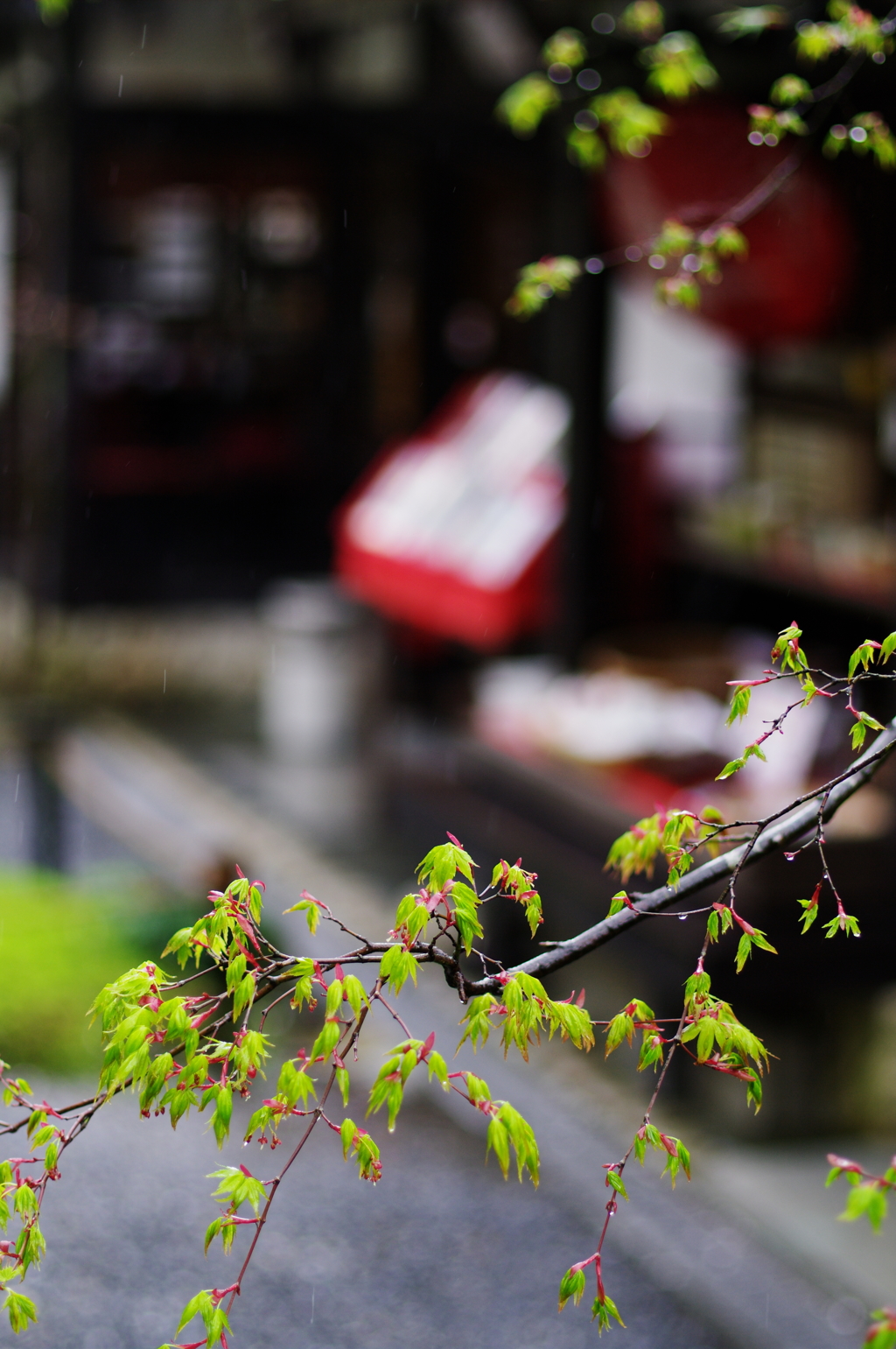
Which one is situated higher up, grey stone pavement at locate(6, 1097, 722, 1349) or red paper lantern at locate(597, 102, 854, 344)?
red paper lantern at locate(597, 102, 854, 344)

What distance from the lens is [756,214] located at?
6098 mm

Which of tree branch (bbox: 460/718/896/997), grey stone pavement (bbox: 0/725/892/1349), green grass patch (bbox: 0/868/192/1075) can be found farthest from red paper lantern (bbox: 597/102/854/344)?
tree branch (bbox: 460/718/896/997)

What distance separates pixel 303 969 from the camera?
5.75 ft

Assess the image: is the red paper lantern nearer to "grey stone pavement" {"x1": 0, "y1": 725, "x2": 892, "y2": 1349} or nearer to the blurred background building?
the blurred background building

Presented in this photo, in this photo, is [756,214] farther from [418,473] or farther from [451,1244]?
[418,473]

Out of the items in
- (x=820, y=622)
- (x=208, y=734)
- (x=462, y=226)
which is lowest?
(x=208, y=734)

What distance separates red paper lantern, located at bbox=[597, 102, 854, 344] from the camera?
605 centimetres

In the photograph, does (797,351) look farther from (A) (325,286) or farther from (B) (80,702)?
(B) (80,702)

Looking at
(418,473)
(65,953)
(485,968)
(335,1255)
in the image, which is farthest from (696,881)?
(418,473)

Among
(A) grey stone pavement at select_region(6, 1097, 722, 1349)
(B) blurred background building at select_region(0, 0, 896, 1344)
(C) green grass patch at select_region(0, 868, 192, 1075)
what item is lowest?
(A) grey stone pavement at select_region(6, 1097, 722, 1349)

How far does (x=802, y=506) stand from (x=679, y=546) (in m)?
0.96

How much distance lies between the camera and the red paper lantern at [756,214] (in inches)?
238

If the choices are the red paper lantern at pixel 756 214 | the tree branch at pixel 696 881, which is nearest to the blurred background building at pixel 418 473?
the red paper lantern at pixel 756 214

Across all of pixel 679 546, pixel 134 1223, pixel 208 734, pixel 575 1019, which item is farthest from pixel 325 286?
pixel 575 1019
